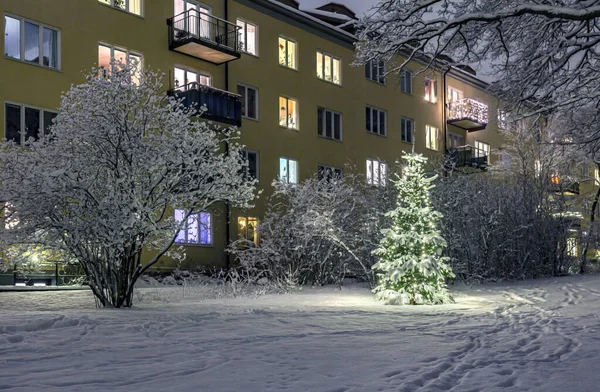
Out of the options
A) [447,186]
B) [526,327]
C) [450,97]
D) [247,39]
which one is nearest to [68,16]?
[247,39]

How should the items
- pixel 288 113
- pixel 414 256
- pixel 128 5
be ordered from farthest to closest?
1. pixel 288 113
2. pixel 128 5
3. pixel 414 256

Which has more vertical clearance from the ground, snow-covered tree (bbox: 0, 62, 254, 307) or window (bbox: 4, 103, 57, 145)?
window (bbox: 4, 103, 57, 145)

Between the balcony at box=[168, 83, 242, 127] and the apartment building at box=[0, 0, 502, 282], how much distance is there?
0.17 ft

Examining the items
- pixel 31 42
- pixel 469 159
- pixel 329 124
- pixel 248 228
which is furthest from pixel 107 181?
pixel 469 159

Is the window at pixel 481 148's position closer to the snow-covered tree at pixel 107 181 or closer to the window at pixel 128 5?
the window at pixel 128 5

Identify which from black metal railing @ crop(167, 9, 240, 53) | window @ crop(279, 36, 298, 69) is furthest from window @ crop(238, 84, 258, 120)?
window @ crop(279, 36, 298, 69)

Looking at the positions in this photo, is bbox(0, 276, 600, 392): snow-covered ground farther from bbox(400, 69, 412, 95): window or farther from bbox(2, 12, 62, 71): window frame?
bbox(400, 69, 412, 95): window

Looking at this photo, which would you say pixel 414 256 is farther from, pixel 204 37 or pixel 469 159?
pixel 469 159

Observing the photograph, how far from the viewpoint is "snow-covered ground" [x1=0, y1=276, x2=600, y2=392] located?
6.28 meters

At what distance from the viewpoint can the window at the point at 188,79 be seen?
78.9 feet

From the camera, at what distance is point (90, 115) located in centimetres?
1259

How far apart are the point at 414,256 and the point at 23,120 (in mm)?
12177

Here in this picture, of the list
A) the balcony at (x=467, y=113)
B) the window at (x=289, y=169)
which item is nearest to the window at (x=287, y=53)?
the window at (x=289, y=169)

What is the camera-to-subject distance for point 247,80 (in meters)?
26.9
